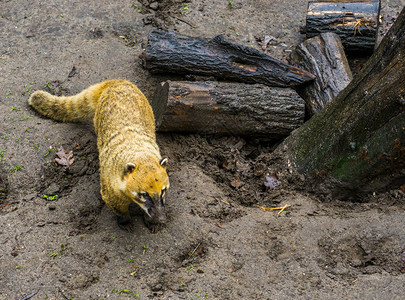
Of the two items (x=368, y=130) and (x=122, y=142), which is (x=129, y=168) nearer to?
(x=122, y=142)

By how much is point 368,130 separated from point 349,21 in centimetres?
364

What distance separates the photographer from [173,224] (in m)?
4.49

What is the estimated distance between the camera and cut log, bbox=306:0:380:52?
7000 mm

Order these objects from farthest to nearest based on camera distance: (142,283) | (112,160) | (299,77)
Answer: (299,77) < (112,160) < (142,283)

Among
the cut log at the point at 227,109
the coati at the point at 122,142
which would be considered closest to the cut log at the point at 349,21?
the cut log at the point at 227,109

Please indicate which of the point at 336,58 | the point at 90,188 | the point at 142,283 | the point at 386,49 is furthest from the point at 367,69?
the point at 90,188

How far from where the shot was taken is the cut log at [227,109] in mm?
5551

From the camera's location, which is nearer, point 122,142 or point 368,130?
point 368,130

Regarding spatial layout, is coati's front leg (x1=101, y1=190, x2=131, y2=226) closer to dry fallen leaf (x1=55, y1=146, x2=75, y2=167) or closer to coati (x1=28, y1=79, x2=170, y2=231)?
coati (x1=28, y1=79, x2=170, y2=231)

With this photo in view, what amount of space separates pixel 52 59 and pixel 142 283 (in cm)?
454

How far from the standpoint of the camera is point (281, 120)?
5773mm

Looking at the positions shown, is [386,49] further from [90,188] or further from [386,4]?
[386,4]

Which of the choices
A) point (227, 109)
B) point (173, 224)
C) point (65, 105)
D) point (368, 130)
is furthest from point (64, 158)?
point (368, 130)

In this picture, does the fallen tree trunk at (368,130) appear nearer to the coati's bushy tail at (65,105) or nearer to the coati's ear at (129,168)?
the coati's ear at (129,168)
